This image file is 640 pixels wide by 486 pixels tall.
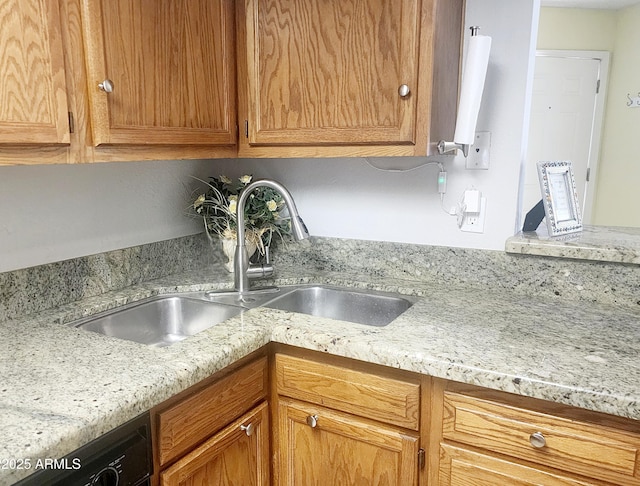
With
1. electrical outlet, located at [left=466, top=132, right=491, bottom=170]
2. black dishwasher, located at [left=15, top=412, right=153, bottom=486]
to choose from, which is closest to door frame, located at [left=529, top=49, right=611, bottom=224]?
electrical outlet, located at [left=466, top=132, right=491, bottom=170]

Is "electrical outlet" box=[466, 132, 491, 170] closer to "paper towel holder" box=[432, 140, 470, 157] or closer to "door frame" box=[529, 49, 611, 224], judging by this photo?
"paper towel holder" box=[432, 140, 470, 157]

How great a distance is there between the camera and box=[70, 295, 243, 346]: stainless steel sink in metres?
1.44

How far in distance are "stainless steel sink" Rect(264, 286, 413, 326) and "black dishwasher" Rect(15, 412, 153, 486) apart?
2.17 feet

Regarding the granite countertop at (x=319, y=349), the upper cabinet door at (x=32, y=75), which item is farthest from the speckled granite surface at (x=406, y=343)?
the upper cabinet door at (x=32, y=75)

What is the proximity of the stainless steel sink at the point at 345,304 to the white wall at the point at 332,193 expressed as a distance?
0.82ft

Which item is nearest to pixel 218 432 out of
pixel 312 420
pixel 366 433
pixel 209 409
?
pixel 209 409

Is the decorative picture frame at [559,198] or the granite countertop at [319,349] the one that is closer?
the granite countertop at [319,349]

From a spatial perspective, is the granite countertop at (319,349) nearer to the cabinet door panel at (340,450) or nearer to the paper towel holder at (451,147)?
the cabinet door panel at (340,450)

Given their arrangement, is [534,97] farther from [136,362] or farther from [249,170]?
[136,362]

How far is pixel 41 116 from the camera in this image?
1.01 meters

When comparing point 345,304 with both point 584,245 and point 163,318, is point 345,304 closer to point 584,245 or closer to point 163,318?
point 163,318

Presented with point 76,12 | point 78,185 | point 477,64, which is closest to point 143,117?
point 76,12

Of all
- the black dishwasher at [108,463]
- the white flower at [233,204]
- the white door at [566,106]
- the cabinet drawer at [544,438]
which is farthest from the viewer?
the white door at [566,106]

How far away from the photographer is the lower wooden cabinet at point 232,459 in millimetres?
1054
